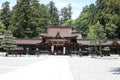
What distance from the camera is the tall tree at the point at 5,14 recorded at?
→ 92438mm

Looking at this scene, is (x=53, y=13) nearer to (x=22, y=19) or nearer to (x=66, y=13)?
(x=66, y=13)

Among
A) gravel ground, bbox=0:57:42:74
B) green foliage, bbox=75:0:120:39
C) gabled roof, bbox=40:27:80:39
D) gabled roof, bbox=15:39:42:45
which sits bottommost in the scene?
gravel ground, bbox=0:57:42:74

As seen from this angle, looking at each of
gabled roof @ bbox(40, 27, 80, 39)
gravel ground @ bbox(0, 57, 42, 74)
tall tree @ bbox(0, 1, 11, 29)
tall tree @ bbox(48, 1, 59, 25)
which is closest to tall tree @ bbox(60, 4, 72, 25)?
tall tree @ bbox(48, 1, 59, 25)

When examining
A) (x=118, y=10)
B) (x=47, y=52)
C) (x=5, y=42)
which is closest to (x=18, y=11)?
(x=47, y=52)

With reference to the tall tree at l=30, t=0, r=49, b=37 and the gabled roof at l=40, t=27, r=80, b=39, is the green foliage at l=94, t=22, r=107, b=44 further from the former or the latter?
the tall tree at l=30, t=0, r=49, b=37

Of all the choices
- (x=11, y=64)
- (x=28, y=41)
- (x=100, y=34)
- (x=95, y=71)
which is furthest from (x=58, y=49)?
(x=95, y=71)

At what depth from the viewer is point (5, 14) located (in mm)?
94250

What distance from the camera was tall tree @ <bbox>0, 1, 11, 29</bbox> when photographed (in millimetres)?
92438

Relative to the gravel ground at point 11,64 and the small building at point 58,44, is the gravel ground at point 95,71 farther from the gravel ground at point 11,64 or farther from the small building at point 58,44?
the small building at point 58,44

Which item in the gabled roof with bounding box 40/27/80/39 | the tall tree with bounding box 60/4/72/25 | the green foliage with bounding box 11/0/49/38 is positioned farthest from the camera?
the tall tree with bounding box 60/4/72/25

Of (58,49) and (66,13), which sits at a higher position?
(66,13)

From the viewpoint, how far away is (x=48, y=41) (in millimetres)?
66625

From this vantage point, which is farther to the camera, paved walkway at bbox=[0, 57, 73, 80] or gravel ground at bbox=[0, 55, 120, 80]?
gravel ground at bbox=[0, 55, 120, 80]

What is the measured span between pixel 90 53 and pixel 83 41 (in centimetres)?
554
